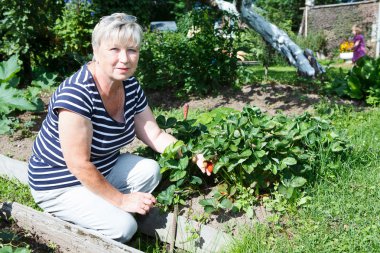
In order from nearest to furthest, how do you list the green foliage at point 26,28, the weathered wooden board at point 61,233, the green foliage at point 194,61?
the weathered wooden board at point 61,233 → the green foliage at point 194,61 → the green foliage at point 26,28

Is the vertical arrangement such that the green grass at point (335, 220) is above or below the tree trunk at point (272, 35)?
below

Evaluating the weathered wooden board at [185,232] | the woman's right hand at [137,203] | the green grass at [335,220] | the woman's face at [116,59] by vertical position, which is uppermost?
the woman's face at [116,59]

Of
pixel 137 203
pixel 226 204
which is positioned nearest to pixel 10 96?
pixel 137 203

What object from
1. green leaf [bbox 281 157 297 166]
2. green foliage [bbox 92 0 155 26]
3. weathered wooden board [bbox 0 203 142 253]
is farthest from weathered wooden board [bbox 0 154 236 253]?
green foliage [bbox 92 0 155 26]

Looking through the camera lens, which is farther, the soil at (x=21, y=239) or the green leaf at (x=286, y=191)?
the green leaf at (x=286, y=191)

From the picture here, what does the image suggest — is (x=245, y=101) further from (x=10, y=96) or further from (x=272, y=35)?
(x=10, y=96)

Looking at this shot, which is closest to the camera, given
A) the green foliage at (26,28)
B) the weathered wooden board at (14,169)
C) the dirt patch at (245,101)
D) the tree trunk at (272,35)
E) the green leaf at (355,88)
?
the weathered wooden board at (14,169)

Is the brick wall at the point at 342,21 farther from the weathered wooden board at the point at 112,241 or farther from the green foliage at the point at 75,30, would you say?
the weathered wooden board at the point at 112,241

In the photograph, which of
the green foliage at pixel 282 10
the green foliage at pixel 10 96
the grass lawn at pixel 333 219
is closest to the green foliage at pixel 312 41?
the green foliage at pixel 282 10

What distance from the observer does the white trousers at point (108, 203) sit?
2520mm

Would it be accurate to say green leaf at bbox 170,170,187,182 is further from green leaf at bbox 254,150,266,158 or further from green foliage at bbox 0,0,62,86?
green foliage at bbox 0,0,62,86

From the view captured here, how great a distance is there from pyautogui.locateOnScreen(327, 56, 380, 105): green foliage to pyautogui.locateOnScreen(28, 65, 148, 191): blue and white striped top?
3723 mm

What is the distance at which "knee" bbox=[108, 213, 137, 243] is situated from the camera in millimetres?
2502

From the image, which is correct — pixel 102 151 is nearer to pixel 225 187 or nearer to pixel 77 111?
pixel 77 111
